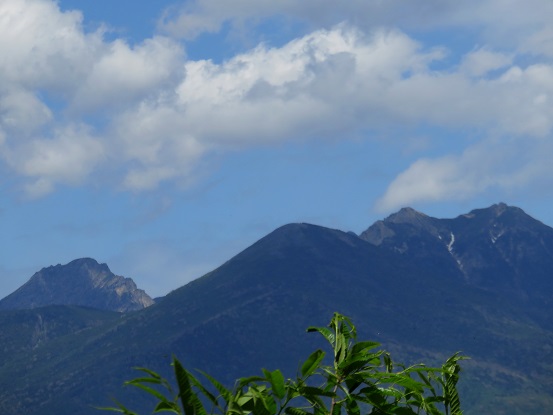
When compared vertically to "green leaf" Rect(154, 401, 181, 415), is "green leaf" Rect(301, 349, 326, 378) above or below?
below

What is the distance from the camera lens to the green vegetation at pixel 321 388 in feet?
53.0

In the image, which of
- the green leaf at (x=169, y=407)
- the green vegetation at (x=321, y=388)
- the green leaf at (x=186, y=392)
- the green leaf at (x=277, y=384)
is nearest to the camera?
the green leaf at (x=169, y=407)

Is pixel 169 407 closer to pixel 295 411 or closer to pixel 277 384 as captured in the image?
pixel 277 384

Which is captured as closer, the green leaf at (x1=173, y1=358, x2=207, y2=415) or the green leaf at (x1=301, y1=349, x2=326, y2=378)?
the green leaf at (x1=173, y1=358, x2=207, y2=415)

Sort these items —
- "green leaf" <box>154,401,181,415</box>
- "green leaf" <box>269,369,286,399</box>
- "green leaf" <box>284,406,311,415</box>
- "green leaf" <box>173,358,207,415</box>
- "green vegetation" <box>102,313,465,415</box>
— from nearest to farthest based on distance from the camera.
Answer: "green leaf" <box>154,401,181,415</box> → "green leaf" <box>173,358,207,415</box> → "green vegetation" <box>102,313,465,415</box> → "green leaf" <box>269,369,286,399</box> → "green leaf" <box>284,406,311,415</box>

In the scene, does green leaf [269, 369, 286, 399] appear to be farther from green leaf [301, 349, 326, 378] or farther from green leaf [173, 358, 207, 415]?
green leaf [173, 358, 207, 415]

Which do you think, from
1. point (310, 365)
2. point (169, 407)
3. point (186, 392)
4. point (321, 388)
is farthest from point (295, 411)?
point (169, 407)

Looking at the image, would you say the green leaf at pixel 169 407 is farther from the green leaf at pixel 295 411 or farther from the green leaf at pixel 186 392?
the green leaf at pixel 295 411

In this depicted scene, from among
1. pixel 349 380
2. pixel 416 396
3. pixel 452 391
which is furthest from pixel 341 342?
pixel 452 391

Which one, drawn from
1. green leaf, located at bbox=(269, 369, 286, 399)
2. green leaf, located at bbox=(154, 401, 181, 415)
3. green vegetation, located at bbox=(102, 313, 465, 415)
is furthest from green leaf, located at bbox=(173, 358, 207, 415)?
green leaf, located at bbox=(269, 369, 286, 399)

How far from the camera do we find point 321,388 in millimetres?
17953

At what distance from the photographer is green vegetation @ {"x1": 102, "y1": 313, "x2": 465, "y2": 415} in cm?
1616

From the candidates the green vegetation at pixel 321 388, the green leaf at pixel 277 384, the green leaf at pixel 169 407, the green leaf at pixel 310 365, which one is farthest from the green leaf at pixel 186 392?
the green leaf at pixel 310 365

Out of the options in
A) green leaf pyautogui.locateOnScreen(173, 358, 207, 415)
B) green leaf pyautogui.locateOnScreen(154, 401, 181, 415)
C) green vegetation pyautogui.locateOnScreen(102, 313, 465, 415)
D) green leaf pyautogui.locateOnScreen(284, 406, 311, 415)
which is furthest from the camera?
green leaf pyautogui.locateOnScreen(284, 406, 311, 415)
